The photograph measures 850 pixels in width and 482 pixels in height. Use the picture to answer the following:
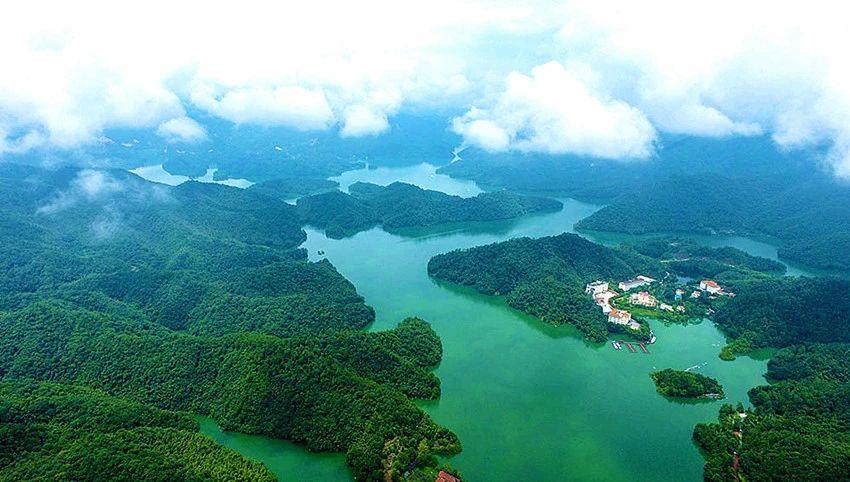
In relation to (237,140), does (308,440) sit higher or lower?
higher

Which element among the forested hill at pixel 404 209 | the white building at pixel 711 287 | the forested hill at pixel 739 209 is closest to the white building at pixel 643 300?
the white building at pixel 711 287

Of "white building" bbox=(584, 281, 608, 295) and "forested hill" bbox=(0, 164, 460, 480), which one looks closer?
"forested hill" bbox=(0, 164, 460, 480)

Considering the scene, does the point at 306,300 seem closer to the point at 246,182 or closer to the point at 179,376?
the point at 179,376

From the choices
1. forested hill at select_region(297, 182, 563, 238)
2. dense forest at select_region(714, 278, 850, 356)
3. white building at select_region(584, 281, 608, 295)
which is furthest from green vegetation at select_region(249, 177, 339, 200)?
dense forest at select_region(714, 278, 850, 356)

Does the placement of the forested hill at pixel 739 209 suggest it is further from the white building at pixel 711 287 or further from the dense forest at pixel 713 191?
the white building at pixel 711 287

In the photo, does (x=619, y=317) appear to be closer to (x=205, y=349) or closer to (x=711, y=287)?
(x=711, y=287)

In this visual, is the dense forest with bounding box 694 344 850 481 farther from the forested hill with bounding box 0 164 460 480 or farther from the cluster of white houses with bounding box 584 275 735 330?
the forested hill with bounding box 0 164 460 480

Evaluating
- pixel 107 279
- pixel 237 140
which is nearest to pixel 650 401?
pixel 107 279

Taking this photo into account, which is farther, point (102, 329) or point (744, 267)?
point (744, 267)
